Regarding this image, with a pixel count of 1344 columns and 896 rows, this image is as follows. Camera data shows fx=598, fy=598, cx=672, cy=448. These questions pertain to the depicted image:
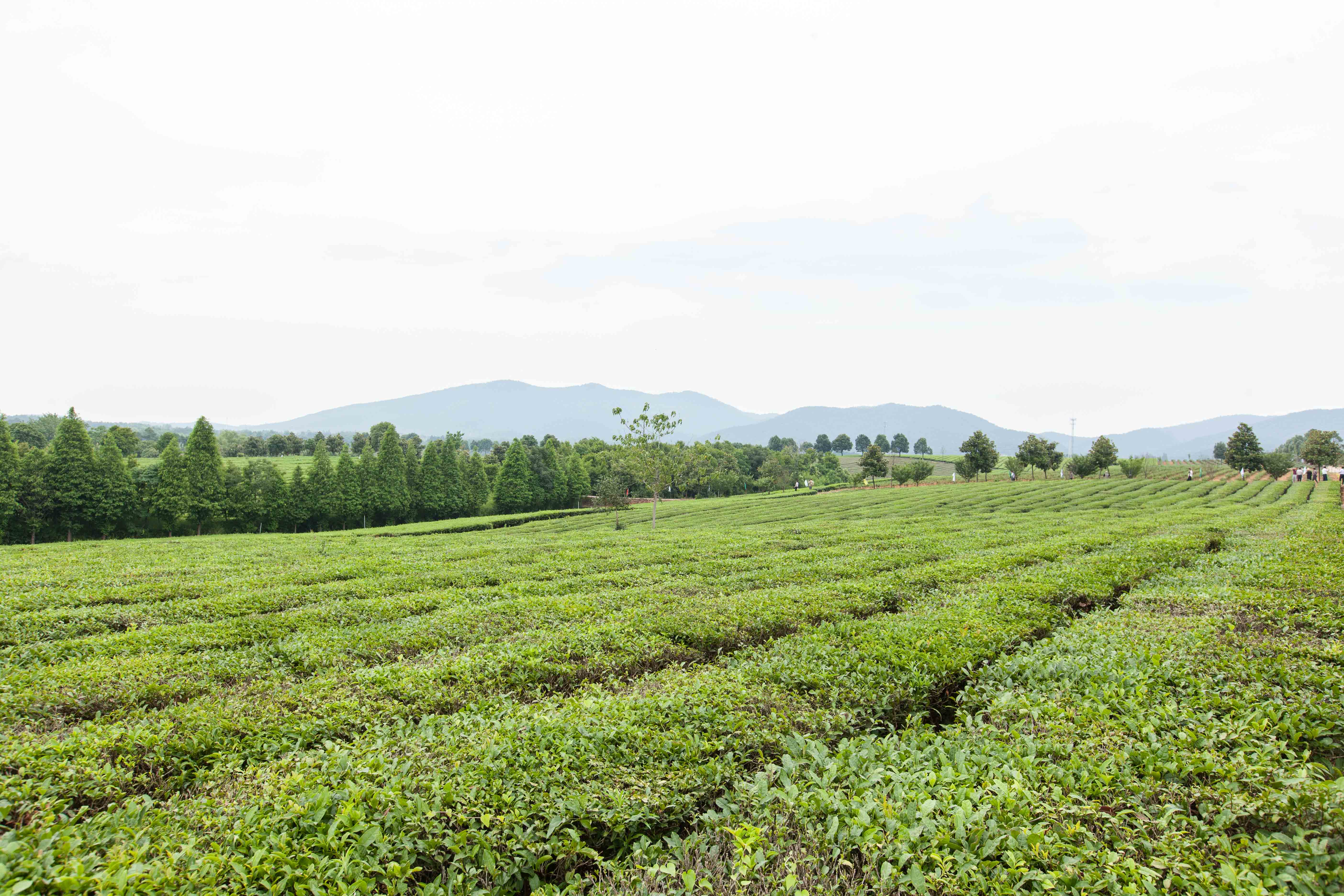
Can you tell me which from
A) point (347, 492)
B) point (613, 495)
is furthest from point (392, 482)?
point (613, 495)

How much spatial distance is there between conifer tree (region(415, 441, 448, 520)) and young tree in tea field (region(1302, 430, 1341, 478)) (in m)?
103

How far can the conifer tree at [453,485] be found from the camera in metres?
70.7

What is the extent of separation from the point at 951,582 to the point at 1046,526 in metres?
17.0

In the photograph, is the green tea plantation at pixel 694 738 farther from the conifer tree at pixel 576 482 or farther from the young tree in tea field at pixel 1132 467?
the young tree in tea field at pixel 1132 467

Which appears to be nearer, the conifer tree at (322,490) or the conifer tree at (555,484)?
the conifer tree at (322,490)

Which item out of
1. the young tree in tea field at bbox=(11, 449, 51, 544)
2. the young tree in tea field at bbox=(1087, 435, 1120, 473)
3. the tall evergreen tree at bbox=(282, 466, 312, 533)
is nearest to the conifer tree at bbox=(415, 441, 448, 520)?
the tall evergreen tree at bbox=(282, 466, 312, 533)

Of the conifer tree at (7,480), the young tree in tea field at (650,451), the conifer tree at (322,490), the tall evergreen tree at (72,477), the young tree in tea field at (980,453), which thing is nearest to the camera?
the young tree in tea field at (650,451)

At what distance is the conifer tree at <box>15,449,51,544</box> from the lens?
4531 cm

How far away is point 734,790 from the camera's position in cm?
489

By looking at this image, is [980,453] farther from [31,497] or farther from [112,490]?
[31,497]

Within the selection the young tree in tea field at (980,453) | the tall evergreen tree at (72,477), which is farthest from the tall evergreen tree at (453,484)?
the young tree in tea field at (980,453)

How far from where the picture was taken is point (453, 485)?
71.4 m

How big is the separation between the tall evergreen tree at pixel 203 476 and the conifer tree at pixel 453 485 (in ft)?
71.3

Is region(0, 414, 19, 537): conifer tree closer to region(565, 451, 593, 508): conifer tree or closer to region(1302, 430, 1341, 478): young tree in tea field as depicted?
region(565, 451, 593, 508): conifer tree
